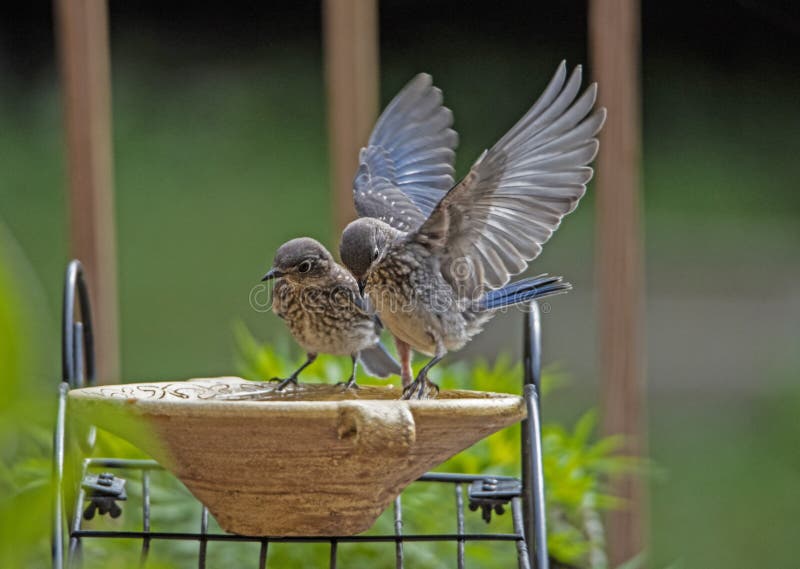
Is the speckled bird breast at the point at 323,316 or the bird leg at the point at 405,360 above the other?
the speckled bird breast at the point at 323,316

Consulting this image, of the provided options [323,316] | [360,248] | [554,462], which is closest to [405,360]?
[323,316]

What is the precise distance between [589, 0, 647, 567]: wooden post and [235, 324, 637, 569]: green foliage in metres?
0.06

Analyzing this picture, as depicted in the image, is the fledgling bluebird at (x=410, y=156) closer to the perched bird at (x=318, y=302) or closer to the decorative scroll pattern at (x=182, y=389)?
the perched bird at (x=318, y=302)

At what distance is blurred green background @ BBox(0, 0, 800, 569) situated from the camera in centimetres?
290

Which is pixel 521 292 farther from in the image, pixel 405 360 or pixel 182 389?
pixel 182 389

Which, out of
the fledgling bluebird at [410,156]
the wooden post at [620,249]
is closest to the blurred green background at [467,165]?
the wooden post at [620,249]

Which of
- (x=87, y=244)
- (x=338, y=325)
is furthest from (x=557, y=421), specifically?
(x=338, y=325)

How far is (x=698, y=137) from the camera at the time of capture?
119 inches

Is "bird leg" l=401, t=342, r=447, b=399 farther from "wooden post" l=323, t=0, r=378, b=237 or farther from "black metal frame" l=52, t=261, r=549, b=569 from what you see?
"wooden post" l=323, t=0, r=378, b=237

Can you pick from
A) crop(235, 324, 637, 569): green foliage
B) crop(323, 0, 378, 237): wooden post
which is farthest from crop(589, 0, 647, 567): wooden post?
crop(323, 0, 378, 237): wooden post

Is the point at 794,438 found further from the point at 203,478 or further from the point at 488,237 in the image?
the point at 203,478

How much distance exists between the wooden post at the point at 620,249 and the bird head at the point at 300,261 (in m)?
1.22

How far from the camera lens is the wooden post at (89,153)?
8.21 feet

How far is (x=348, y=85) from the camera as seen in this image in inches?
99.7
